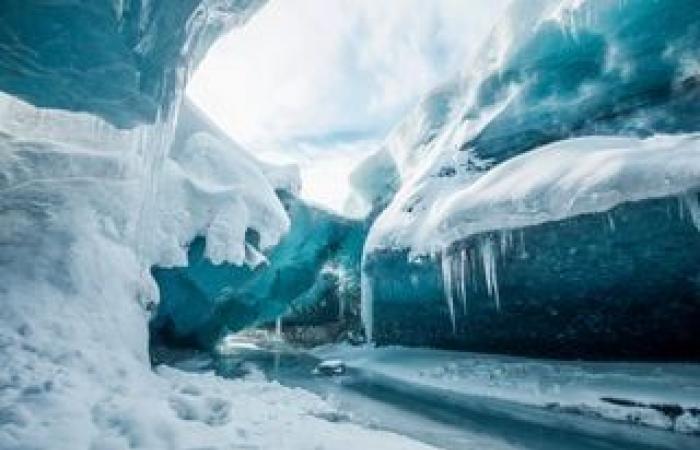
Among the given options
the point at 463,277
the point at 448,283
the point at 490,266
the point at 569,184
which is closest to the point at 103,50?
the point at 569,184

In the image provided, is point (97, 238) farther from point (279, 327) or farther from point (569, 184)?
point (279, 327)

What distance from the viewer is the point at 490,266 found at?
2033cm

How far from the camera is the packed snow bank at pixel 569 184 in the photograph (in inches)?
584

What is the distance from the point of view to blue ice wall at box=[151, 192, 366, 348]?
25.9 meters

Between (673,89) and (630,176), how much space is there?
21.2 feet

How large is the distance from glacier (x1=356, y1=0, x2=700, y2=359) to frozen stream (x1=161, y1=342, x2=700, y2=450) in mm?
3885

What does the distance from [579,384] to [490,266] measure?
18.4ft

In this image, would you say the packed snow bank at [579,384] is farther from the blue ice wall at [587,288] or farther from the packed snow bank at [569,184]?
the packed snow bank at [569,184]

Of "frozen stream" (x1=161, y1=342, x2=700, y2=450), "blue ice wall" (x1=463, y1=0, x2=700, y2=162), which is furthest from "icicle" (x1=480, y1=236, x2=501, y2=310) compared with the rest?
"blue ice wall" (x1=463, y1=0, x2=700, y2=162)

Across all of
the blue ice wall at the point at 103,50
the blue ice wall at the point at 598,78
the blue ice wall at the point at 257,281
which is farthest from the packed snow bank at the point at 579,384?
the blue ice wall at the point at 103,50

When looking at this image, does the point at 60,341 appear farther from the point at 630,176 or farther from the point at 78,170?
the point at 630,176

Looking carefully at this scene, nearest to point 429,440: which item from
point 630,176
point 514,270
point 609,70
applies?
point 630,176

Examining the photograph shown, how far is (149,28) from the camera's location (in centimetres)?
899

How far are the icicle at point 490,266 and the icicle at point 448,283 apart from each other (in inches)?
74.7
